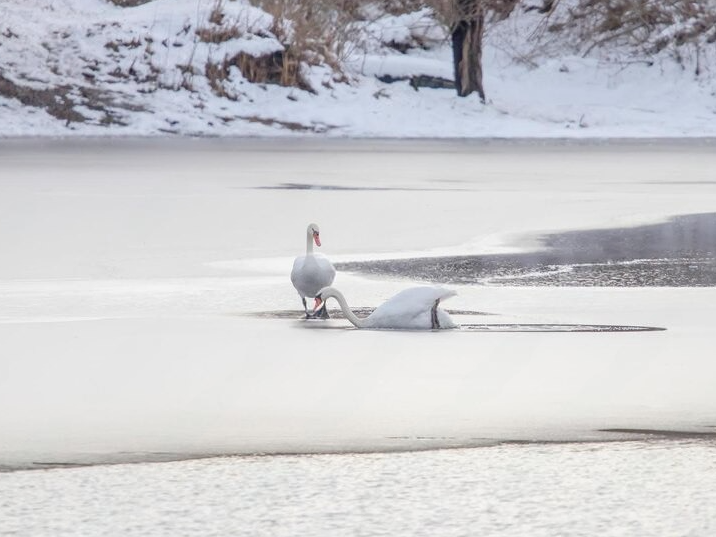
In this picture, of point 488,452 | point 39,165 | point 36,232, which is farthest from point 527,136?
point 488,452

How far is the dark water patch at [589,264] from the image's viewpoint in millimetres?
9727

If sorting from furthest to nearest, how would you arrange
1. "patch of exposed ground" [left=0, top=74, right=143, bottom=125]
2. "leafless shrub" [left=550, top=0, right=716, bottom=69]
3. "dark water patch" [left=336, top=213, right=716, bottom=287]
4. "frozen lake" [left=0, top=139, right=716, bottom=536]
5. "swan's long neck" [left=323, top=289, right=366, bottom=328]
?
1. "leafless shrub" [left=550, top=0, right=716, bottom=69]
2. "patch of exposed ground" [left=0, top=74, right=143, bottom=125]
3. "dark water patch" [left=336, top=213, right=716, bottom=287]
4. "swan's long neck" [left=323, top=289, right=366, bottom=328]
5. "frozen lake" [left=0, top=139, right=716, bottom=536]

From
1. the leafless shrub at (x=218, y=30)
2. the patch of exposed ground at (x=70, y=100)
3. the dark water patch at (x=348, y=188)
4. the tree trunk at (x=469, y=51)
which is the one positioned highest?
the leafless shrub at (x=218, y=30)

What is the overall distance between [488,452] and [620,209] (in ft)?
31.0

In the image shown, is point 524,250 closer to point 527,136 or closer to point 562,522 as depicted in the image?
point 562,522

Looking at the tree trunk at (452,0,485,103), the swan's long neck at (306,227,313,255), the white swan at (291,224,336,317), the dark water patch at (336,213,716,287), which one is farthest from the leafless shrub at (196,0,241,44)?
the white swan at (291,224,336,317)

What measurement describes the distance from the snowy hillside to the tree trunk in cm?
40

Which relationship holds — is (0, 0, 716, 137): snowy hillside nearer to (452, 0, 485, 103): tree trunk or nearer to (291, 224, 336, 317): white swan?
(452, 0, 485, 103): tree trunk

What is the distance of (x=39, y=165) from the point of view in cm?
1956

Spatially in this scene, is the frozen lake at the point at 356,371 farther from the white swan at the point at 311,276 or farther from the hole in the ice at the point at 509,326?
the white swan at the point at 311,276

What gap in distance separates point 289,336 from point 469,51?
23.8 meters

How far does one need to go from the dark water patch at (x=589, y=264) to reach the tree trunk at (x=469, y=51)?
61.8 feet

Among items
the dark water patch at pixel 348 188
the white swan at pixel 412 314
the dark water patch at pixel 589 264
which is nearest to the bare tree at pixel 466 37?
the dark water patch at pixel 348 188

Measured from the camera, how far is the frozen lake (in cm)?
458
